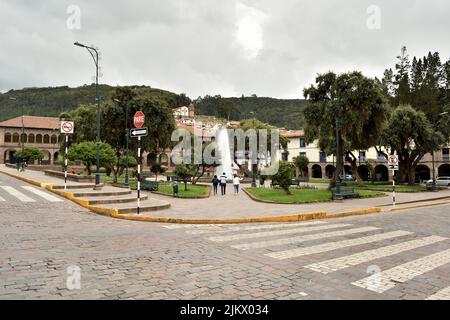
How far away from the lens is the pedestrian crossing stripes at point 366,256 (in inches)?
266

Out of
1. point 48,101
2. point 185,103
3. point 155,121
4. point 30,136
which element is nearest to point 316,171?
point 155,121

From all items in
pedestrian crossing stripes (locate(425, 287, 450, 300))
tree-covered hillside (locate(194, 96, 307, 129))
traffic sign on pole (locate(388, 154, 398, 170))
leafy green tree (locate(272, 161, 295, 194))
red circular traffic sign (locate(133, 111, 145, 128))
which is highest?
tree-covered hillside (locate(194, 96, 307, 129))

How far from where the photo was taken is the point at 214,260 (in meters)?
7.09

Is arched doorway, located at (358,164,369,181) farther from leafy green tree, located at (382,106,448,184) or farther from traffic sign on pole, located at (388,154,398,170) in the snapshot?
traffic sign on pole, located at (388,154,398,170)

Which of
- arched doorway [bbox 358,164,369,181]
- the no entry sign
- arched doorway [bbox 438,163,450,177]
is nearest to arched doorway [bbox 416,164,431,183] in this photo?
arched doorway [bbox 438,163,450,177]

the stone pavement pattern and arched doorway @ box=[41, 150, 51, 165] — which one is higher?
arched doorway @ box=[41, 150, 51, 165]

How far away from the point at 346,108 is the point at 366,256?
18.9m

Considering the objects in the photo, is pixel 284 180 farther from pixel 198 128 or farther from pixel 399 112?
pixel 198 128

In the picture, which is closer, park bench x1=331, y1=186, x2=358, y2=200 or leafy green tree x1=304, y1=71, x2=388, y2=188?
park bench x1=331, y1=186, x2=358, y2=200

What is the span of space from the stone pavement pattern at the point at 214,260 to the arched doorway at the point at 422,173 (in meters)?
48.2

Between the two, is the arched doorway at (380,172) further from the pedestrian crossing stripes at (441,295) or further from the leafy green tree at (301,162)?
the pedestrian crossing stripes at (441,295)

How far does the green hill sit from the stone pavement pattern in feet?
343

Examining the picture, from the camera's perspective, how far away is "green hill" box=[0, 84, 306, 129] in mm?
124125

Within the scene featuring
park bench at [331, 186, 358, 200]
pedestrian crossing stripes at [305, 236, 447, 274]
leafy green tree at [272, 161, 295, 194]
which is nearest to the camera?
pedestrian crossing stripes at [305, 236, 447, 274]
